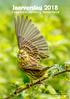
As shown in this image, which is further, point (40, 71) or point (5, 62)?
point (5, 62)

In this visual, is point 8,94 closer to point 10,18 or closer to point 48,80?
point 48,80

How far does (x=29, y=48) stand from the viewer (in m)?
1.36

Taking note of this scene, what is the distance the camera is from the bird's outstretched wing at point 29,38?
1.36 meters

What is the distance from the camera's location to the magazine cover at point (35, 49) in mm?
1331

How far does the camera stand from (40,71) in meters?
1.34

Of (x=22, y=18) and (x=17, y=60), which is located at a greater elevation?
(x=22, y=18)

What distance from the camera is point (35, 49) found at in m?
1.37

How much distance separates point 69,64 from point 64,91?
0.19 meters

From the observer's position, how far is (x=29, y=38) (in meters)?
1.37

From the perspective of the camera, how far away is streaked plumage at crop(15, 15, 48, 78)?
1.34 meters

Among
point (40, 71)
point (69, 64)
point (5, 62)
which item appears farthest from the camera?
point (5, 62)

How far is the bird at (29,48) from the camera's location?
52.9 inches

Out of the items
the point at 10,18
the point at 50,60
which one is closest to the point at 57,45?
the point at 50,60

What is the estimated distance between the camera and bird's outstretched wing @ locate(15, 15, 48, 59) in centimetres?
136
